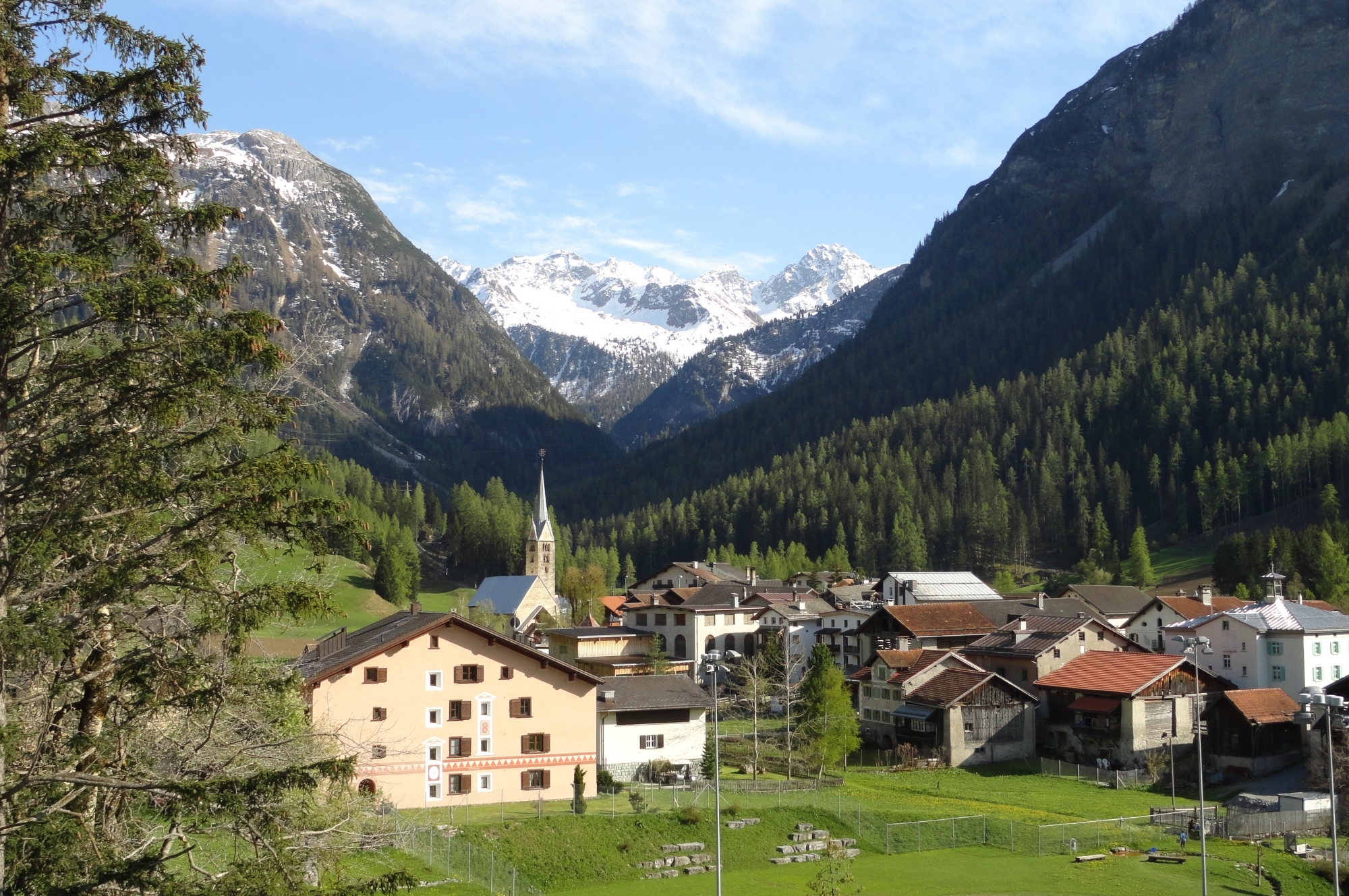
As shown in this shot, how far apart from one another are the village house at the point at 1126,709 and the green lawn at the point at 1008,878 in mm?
19537

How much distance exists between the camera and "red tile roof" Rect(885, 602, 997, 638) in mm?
89438

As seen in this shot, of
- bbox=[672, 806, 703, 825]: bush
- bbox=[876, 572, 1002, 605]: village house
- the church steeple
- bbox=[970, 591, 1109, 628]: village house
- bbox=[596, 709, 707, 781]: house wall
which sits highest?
the church steeple

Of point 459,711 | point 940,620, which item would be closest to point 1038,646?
point 940,620

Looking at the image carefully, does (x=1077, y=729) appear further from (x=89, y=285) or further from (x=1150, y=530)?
(x=1150, y=530)

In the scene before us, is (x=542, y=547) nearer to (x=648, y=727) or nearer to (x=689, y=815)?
(x=648, y=727)

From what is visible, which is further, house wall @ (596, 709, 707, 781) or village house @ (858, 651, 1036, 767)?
village house @ (858, 651, 1036, 767)

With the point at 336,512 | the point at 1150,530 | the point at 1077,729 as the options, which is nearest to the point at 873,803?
the point at 1077,729

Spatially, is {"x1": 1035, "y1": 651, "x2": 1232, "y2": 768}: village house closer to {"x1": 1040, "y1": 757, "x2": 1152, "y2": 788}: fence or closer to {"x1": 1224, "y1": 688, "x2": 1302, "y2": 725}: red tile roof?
{"x1": 1040, "y1": 757, "x2": 1152, "y2": 788}: fence

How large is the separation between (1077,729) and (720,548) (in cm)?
12019

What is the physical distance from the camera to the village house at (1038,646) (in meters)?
78.6

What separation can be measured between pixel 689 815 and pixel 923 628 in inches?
1783

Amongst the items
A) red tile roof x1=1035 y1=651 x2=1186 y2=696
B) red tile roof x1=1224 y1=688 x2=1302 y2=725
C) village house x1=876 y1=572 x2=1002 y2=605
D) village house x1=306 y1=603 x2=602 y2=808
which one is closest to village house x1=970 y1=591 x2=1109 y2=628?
village house x1=876 y1=572 x2=1002 y2=605

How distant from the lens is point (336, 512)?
16844 millimetres

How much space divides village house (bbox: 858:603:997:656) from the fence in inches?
730
